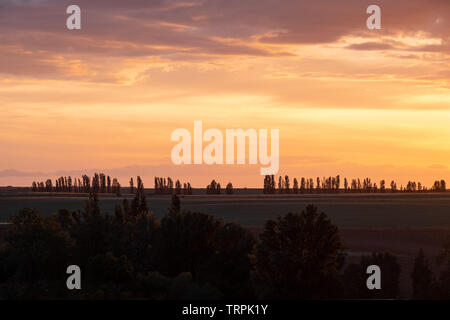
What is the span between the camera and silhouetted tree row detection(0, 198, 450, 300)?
49.7m

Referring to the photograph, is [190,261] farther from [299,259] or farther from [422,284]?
[422,284]

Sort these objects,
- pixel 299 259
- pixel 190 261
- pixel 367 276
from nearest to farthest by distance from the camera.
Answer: pixel 299 259 < pixel 190 261 < pixel 367 276

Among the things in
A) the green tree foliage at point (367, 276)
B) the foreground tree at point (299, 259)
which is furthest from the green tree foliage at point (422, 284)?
the foreground tree at point (299, 259)

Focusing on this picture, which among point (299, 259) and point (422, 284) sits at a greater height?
point (299, 259)

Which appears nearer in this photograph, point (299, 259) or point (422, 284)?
point (299, 259)

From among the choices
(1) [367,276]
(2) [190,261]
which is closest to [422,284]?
(1) [367,276]

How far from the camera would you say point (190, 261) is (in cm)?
5781

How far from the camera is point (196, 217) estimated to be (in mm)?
60531

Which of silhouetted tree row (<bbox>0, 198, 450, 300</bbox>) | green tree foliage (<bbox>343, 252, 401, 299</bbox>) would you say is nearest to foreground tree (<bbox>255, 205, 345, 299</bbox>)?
silhouetted tree row (<bbox>0, 198, 450, 300</bbox>)

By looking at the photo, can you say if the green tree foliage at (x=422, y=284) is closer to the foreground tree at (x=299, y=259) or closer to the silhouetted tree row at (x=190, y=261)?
the silhouetted tree row at (x=190, y=261)
